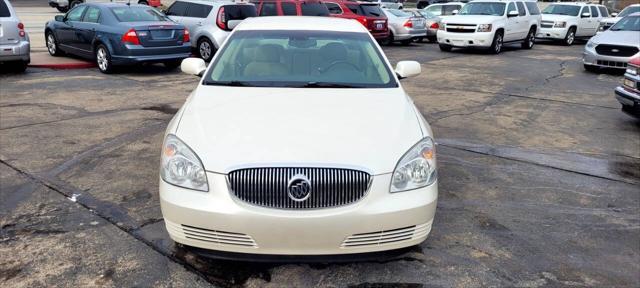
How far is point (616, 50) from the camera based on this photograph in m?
12.6

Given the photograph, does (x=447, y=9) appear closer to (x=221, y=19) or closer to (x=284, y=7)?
(x=284, y=7)

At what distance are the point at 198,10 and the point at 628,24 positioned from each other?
36.7 feet

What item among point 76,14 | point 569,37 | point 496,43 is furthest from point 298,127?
point 569,37

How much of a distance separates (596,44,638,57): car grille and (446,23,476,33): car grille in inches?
175

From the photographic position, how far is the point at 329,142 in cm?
313

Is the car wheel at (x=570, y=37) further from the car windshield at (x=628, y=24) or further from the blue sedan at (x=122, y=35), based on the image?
the blue sedan at (x=122, y=35)

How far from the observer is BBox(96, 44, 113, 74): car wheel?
11.2 m

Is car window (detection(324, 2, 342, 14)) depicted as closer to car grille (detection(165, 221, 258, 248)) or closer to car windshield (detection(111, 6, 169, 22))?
car windshield (detection(111, 6, 169, 22))

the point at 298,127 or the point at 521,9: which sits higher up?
the point at 298,127

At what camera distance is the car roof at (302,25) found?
16.1 feet

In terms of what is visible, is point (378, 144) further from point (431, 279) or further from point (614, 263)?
point (614, 263)

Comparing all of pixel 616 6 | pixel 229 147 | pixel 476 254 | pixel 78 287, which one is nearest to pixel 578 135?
pixel 476 254

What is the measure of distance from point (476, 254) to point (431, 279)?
561mm

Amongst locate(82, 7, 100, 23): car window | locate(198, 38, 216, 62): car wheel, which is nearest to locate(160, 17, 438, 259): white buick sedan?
locate(82, 7, 100, 23): car window
